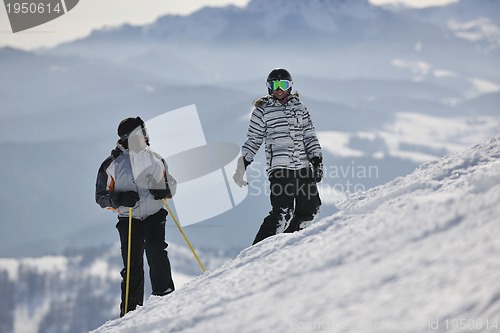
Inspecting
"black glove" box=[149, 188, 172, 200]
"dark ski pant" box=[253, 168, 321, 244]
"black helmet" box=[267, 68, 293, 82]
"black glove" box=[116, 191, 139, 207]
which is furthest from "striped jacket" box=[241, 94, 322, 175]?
"black glove" box=[116, 191, 139, 207]

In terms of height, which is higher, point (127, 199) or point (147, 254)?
point (127, 199)

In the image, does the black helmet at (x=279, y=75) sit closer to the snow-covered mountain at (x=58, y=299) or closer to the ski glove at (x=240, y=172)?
the ski glove at (x=240, y=172)

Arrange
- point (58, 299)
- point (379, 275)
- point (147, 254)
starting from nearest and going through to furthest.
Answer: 1. point (379, 275)
2. point (147, 254)
3. point (58, 299)

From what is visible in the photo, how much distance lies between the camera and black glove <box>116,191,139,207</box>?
20.5 ft

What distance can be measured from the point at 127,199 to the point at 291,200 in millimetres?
1981

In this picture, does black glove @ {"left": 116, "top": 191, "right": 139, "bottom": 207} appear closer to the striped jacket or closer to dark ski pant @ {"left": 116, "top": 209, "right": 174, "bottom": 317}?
dark ski pant @ {"left": 116, "top": 209, "right": 174, "bottom": 317}

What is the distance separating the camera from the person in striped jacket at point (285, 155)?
6758 millimetres

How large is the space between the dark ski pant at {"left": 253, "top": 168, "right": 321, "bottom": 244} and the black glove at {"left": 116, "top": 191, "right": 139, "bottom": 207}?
1534 mm

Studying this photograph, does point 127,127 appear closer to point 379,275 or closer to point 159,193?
point 159,193

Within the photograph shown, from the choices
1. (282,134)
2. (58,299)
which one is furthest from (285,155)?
(58,299)

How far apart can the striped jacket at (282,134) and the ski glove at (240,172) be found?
56 mm

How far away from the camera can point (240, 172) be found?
6.95 m

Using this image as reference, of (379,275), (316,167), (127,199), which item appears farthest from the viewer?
(316,167)

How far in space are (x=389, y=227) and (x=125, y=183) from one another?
3.47 meters
